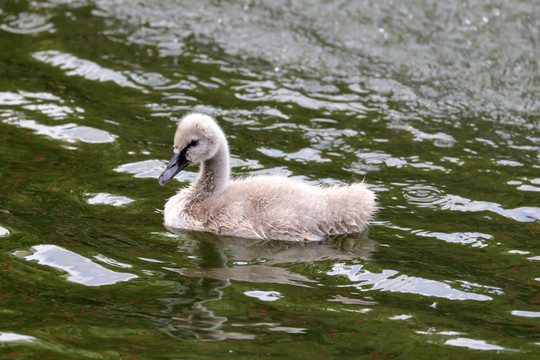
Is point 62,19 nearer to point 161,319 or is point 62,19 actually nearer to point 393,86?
point 393,86

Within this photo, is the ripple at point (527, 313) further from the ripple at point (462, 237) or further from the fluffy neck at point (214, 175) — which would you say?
the fluffy neck at point (214, 175)

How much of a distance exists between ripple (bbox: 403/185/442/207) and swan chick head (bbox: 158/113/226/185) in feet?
6.36

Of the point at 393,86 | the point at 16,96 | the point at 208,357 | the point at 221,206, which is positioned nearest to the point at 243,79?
the point at 393,86

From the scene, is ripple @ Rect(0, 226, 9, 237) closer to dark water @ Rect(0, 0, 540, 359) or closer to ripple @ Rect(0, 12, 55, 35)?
dark water @ Rect(0, 0, 540, 359)

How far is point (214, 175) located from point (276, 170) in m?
1.14

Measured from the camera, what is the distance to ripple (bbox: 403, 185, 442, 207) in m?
8.15

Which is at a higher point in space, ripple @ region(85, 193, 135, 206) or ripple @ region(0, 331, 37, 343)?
ripple @ region(85, 193, 135, 206)

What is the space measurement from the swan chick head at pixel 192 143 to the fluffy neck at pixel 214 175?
0.10 meters

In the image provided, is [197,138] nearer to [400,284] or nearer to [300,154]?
[300,154]

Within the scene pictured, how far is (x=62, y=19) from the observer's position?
1333 cm

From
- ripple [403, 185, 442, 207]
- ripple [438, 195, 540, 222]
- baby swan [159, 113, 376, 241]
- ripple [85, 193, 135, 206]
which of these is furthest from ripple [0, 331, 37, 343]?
ripple [438, 195, 540, 222]

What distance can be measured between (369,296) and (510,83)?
6224 mm

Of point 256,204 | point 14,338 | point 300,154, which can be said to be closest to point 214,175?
point 256,204

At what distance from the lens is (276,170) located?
29.1ft
